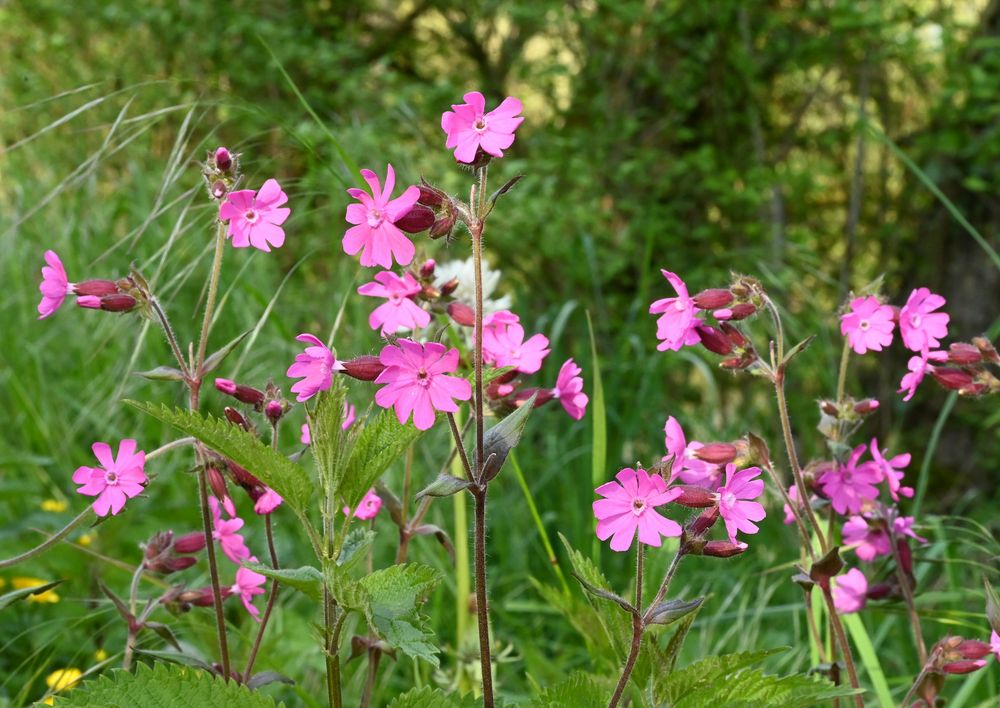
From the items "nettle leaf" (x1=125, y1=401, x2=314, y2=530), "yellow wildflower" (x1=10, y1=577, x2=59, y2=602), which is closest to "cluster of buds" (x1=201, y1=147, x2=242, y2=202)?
"nettle leaf" (x1=125, y1=401, x2=314, y2=530)

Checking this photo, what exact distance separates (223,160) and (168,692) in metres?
0.52

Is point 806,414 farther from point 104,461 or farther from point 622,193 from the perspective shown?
point 104,461

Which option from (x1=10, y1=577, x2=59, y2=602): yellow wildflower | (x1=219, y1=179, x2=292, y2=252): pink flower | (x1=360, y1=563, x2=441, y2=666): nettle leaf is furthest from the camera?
(x1=10, y1=577, x2=59, y2=602): yellow wildflower

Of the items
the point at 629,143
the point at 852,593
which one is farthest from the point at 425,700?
→ the point at 629,143

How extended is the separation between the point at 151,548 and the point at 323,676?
2.64 ft

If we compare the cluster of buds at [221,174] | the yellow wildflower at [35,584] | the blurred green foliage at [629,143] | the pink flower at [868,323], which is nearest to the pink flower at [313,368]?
the cluster of buds at [221,174]

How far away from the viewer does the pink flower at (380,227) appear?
3.22 ft

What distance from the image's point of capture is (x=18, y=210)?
3404 millimetres

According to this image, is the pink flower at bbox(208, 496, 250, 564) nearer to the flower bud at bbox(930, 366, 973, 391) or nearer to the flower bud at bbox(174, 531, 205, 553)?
the flower bud at bbox(174, 531, 205, 553)

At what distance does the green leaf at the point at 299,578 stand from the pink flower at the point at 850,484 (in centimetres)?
60

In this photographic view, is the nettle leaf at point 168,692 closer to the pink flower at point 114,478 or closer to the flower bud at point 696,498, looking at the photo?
the pink flower at point 114,478

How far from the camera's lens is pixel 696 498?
1.03 m

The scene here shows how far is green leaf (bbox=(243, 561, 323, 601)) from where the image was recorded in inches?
36.0

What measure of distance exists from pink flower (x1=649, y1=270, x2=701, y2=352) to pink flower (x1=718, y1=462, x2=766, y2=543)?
147 millimetres
